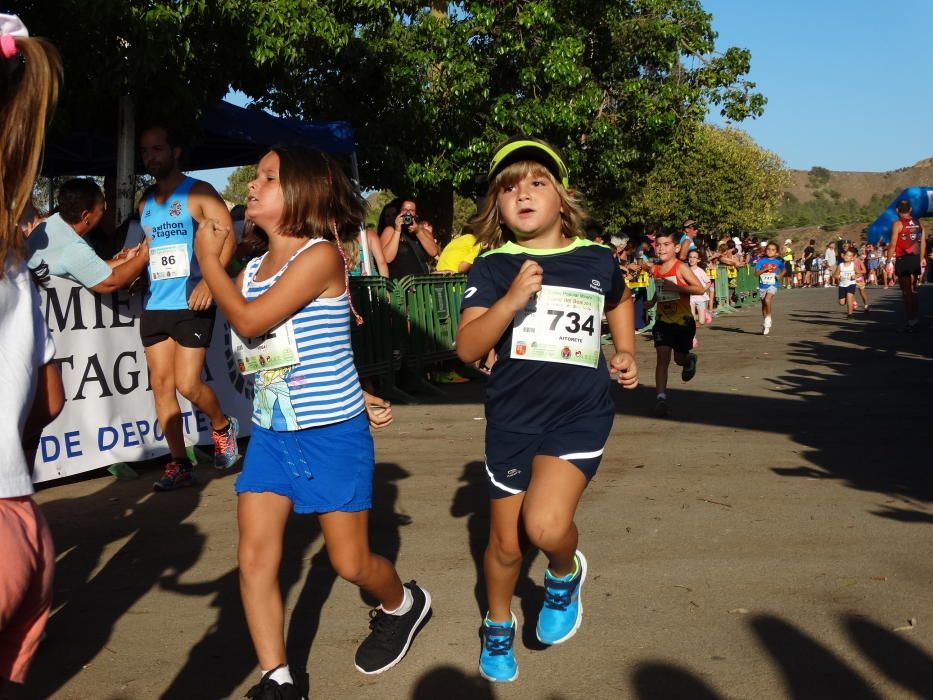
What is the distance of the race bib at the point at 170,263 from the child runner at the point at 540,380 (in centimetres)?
320

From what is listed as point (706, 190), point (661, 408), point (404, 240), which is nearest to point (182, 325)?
point (661, 408)

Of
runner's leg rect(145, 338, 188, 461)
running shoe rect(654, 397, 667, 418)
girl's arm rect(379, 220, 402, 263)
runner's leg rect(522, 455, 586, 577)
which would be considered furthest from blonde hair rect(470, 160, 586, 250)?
girl's arm rect(379, 220, 402, 263)

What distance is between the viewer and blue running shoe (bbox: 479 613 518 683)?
12.1ft

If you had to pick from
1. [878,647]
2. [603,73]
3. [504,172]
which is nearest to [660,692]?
[878,647]

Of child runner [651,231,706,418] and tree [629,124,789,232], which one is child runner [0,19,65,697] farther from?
tree [629,124,789,232]

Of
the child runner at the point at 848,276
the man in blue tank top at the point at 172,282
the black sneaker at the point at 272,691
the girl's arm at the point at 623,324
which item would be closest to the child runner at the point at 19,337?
the black sneaker at the point at 272,691

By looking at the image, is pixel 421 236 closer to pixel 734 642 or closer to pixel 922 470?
pixel 922 470

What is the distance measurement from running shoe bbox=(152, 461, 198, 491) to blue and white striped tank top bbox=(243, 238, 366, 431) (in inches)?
139

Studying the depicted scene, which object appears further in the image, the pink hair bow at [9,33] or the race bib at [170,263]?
the race bib at [170,263]

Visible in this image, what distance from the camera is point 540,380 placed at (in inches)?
149

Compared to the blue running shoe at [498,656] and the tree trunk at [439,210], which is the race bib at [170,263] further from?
the tree trunk at [439,210]

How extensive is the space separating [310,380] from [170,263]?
3.48 m

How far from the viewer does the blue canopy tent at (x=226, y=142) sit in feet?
36.7

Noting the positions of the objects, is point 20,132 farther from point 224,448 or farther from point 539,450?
point 224,448
